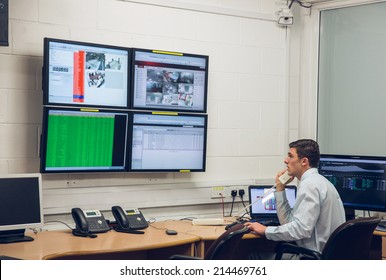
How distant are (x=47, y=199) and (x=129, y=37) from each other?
3.86 ft

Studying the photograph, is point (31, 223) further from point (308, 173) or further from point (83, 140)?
point (308, 173)

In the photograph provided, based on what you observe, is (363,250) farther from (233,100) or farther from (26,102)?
(26,102)

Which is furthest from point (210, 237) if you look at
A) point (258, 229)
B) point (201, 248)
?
point (258, 229)

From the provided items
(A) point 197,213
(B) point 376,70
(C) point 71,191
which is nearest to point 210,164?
(A) point 197,213

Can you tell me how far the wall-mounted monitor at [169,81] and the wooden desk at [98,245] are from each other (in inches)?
33.4

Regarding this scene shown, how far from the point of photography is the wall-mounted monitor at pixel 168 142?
4.15 m

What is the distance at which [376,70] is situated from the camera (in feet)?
15.4

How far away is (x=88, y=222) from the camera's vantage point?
149 inches

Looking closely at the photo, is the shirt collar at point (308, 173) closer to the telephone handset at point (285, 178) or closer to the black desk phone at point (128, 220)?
the telephone handset at point (285, 178)

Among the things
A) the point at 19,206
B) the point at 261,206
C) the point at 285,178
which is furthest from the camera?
the point at 261,206

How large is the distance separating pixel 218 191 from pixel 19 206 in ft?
5.02

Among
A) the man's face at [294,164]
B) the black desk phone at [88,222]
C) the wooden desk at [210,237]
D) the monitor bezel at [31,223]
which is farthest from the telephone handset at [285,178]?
the monitor bezel at [31,223]

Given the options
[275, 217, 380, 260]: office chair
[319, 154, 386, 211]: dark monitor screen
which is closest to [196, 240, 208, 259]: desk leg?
[275, 217, 380, 260]: office chair

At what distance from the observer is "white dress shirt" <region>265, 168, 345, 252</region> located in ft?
11.6
